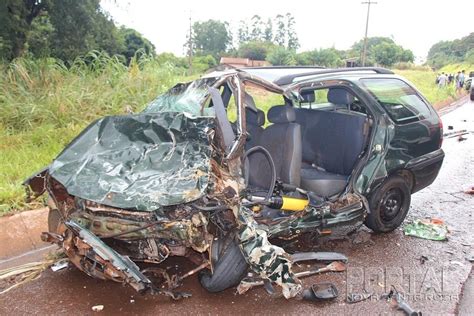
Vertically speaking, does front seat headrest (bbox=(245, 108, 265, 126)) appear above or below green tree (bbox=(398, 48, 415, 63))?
below

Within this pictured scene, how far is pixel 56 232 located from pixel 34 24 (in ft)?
30.8

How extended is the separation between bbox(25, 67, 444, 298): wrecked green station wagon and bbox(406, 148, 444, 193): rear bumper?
0.07ft

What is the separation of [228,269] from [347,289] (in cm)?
99

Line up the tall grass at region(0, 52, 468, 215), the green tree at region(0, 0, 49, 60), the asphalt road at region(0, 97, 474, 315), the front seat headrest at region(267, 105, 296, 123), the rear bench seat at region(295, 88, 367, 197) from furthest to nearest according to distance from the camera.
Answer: the green tree at region(0, 0, 49, 60)
the tall grass at region(0, 52, 468, 215)
the rear bench seat at region(295, 88, 367, 197)
the front seat headrest at region(267, 105, 296, 123)
the asphalt road at region(0, 97, 474, 315)

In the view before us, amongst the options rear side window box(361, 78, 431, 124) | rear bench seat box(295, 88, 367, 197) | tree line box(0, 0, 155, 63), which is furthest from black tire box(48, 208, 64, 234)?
tree line box(0, 0, 155, 63)

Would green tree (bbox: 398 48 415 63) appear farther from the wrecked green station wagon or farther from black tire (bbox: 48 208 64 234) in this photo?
black tire (bbox: 48 208 64 234)

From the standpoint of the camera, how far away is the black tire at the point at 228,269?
306 centimetres

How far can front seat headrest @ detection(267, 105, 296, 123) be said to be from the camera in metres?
3.82

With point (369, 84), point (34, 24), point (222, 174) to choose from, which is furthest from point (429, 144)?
point (34, 24)

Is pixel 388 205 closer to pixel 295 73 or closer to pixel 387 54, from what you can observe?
pixel 295 73

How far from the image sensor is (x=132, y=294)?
10.5 ft

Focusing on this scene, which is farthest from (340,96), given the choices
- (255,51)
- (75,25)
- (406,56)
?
(255,51)

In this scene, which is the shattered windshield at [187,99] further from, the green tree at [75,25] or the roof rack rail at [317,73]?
the green tree at [75,25]

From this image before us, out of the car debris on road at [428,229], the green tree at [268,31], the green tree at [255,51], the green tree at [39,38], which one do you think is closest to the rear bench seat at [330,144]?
the car debris on road at [428,229]
